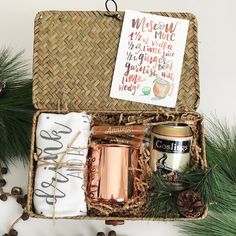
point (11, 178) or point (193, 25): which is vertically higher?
point (193, 25)

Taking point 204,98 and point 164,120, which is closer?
point 164,120

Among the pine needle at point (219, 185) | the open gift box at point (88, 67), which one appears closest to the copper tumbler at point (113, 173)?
the open gift box at point (88, 67)

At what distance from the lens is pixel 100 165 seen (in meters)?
1.16

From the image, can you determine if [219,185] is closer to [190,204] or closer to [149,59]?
[190,204]

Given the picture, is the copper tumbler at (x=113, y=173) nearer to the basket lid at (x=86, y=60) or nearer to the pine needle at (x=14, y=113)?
the basket lid at (x=86, y=60)

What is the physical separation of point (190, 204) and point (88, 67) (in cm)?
42

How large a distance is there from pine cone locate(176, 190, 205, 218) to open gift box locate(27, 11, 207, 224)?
5.3 inches

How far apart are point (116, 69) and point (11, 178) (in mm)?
430

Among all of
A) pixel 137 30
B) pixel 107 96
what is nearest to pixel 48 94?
pixel 107 96

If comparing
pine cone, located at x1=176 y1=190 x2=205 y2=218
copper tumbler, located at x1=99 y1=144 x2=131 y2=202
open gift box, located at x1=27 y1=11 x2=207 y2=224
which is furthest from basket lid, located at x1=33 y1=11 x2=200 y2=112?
pine cone, located at x1=176 y1=190 x2=205 y2=218

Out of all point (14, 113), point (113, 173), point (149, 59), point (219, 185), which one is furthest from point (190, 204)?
point (14, 113)

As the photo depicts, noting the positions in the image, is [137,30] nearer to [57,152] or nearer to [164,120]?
[164,120]

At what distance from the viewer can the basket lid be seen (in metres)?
1.19

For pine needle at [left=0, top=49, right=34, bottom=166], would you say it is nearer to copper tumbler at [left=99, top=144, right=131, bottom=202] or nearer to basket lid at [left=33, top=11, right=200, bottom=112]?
basket lid at [left=33, top=11, right=200, bottom=112]
